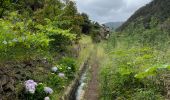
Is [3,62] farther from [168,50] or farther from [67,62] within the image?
[168,50]

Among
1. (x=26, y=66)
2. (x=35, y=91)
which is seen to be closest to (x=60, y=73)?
(x=26, y=66)

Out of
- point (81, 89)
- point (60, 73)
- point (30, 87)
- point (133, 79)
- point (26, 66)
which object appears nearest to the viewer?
point (30, 87)

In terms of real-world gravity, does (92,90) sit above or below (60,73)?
below

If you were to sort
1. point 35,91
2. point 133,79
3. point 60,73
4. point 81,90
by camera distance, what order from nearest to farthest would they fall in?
point 35,91, point 133,79, point 60,73, point 81,90

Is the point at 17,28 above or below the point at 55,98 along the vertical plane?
above

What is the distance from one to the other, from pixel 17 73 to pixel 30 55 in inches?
117

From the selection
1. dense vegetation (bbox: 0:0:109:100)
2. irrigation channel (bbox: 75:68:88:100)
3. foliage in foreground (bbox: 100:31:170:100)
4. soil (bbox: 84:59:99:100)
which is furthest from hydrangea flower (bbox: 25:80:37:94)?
soil (bbox: 84:59:99:100)

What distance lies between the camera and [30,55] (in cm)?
1455

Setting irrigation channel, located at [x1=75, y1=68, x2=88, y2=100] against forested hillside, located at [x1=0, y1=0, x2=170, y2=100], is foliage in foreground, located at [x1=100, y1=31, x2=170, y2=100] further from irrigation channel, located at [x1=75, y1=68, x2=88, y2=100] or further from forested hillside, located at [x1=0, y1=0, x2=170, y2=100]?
irrigation channel, located at [x1=75, y1=68, x2=88, y2=100]

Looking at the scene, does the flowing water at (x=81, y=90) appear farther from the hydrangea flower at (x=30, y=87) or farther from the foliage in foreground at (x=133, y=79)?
the hydrangea flower at (x=30, y=87)

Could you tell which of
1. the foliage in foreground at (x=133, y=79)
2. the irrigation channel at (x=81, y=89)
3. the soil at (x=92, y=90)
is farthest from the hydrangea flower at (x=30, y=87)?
the soil at (x=92, y=90)

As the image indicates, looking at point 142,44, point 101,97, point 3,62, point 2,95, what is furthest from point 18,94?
point 142,44

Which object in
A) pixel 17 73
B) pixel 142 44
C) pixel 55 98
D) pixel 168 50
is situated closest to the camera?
pixel 17 73

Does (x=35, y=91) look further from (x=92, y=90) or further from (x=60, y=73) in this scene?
(x=92, y=90)
